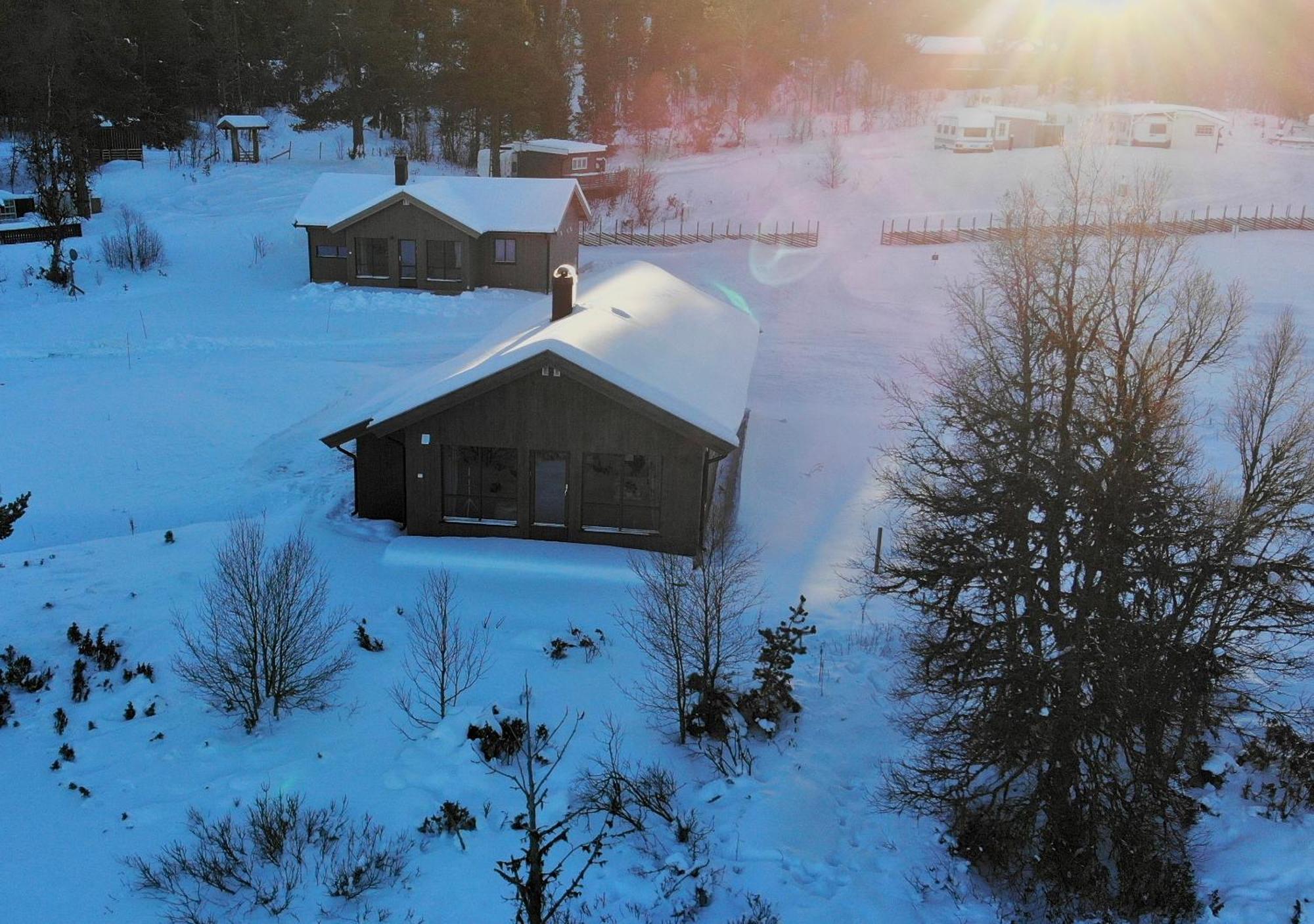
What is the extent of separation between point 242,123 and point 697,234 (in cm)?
2746

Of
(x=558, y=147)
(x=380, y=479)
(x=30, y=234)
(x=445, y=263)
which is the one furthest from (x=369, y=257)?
(x=380, y=479)

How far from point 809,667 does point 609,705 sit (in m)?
3.60

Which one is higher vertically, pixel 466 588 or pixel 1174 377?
pixel 1174 377

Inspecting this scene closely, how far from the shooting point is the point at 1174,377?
596 inches

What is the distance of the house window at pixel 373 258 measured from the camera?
42000mm

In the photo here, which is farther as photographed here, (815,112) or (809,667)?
(815,112)

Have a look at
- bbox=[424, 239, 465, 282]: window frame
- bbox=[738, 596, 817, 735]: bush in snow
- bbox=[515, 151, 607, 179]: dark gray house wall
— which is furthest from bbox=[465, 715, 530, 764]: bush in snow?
bbox=[515, 151, 607, 179]: dark gray house wall

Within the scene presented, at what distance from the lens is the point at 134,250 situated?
43.7 metres

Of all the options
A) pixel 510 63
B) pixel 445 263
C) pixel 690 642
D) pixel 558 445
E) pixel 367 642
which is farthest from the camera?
pixel 510 63

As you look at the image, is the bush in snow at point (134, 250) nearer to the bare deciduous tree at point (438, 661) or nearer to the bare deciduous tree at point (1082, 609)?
the bare deciduous tree at point (438, 661)

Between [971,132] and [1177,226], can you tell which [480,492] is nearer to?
[1177,226]

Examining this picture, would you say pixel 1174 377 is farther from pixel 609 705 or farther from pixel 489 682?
pixel 489 682

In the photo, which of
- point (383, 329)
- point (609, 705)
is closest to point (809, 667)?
point (609, 705)

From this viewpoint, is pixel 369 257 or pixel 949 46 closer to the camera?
pixel 369 257
